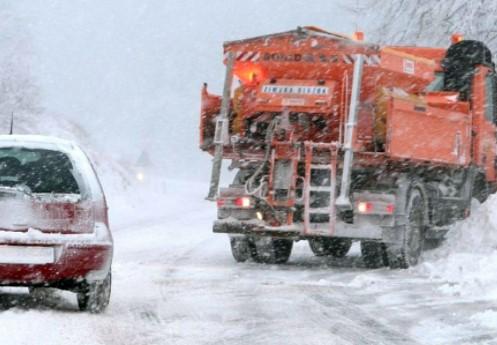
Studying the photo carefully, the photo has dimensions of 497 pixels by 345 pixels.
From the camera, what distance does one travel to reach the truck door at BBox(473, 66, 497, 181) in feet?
50.6

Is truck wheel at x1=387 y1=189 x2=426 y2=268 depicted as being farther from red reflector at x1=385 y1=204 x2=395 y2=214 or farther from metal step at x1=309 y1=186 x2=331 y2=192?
metal step at x1=309 y1=186 x2=331 y2=192

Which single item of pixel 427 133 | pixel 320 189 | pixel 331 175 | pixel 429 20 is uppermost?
pixel 429 20

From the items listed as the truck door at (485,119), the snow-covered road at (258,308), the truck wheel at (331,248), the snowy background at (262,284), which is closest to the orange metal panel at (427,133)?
the truck door at (485,119)

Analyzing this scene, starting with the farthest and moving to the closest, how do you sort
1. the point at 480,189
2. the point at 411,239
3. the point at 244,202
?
1. the point at 480,189
2. the point at 411,239
3. the point at 244,202

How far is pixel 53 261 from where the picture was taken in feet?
26.0

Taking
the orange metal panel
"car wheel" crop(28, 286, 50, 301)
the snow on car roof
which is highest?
the orange metal panel

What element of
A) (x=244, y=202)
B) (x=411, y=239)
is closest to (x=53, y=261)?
(x=244, y=202)

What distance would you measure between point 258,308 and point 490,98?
314 inches

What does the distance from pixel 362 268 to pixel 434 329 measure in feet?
19.5

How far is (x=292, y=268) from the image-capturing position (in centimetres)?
1373

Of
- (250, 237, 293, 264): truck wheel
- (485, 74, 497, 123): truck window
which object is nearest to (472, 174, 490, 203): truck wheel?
(485, 74, 497, 123): truck window

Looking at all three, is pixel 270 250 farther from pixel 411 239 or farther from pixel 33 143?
pixel 33 143

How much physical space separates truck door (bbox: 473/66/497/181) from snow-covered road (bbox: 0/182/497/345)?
228 centimetres

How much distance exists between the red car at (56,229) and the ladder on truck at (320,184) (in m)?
4.69
